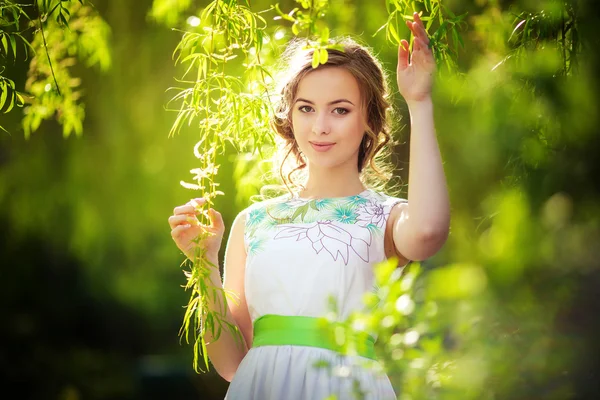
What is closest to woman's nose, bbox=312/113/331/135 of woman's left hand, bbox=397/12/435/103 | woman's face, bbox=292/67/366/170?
woman's face, bbox=292/67/366/170

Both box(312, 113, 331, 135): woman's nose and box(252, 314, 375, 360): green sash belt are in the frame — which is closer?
box(252, 314, 375, 360): green sash belt

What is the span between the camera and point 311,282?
1.84 metres

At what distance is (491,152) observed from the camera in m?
1.90

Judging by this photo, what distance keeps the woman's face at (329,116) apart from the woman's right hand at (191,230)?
282 mm

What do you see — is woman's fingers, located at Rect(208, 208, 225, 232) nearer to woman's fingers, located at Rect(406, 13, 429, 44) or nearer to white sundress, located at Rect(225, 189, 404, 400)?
white sundress, located at Rect(225, 189, 404, 400)

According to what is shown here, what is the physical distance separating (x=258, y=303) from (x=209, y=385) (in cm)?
379

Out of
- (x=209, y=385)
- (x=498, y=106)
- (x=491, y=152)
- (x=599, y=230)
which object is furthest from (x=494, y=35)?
(x=209, y=385)

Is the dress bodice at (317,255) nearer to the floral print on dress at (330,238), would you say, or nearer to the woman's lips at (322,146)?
the floral print on dress at (330,238)

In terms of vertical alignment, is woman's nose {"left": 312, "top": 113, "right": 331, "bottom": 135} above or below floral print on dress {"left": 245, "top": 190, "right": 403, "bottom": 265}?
above

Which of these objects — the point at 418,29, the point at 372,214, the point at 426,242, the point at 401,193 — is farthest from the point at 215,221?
the point at 401,193

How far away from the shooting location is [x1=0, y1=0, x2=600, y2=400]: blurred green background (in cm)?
121

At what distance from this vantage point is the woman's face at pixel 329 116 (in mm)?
1934

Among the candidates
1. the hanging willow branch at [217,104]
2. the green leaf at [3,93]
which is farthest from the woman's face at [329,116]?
the green leaf at [3,93]

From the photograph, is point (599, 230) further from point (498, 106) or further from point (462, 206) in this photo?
point (462, 206)
